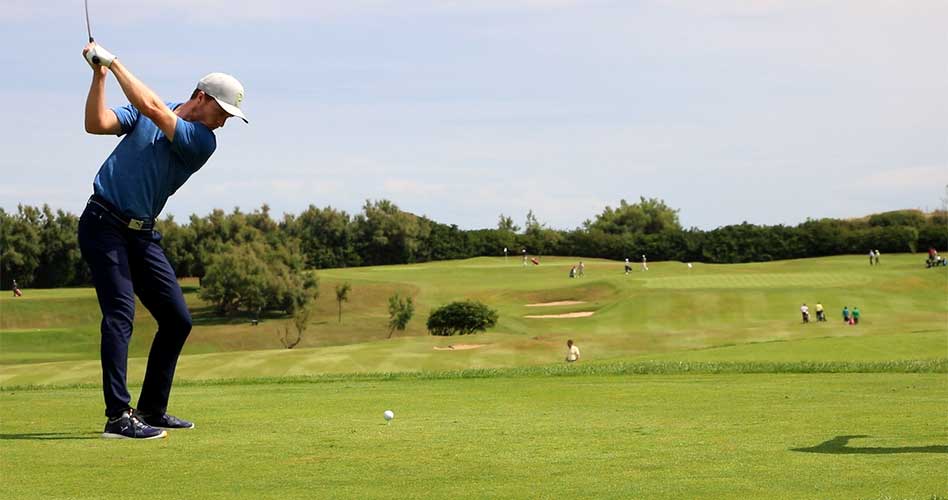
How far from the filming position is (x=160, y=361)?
368 inches

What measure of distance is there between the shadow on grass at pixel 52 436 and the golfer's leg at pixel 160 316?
0.59 meters

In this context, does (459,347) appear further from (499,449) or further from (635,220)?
(635,220)

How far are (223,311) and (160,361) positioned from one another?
85.0 m

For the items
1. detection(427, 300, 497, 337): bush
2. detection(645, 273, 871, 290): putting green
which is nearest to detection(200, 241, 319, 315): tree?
detection(427, 300, 497, 337): bush

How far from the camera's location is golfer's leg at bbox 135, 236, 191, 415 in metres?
8.84

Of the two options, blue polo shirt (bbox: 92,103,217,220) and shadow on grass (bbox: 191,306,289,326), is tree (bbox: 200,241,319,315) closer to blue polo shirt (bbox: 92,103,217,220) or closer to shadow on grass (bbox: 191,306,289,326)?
shadow on grass (bbox: 191,306,289,326)

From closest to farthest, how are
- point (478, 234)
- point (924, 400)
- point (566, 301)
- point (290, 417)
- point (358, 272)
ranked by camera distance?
point (290, 417), point (924, 400), point (566, 301), point (358, 272), point (478, 234)

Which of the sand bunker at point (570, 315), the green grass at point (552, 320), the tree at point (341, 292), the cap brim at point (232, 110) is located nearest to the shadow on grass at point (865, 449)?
the cap brim at point (232, 110)

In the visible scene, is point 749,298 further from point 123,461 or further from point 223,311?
point 123,461

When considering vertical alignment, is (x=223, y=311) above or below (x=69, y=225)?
below

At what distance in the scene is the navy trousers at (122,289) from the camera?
27.9 ft

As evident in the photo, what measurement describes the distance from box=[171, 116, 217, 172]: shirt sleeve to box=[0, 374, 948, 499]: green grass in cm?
201

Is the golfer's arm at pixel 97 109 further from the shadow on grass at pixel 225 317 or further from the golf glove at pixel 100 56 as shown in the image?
the shadow on grass at pixel 225 317

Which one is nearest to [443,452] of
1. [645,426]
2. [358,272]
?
[645,426]
